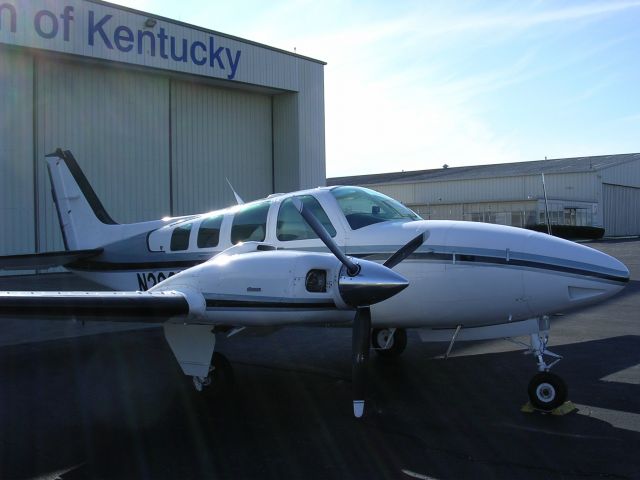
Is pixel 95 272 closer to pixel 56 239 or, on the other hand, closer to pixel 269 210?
pixel 269 210

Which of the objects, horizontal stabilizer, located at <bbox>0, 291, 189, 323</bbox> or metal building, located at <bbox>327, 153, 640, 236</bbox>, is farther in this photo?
metal building, located at <bbox>327, 153, 640, 236</bbox>

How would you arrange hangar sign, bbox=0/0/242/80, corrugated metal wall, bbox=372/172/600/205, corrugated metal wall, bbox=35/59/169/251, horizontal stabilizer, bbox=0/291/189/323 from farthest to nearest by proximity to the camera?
corrugated metal wall, bbox=372/172/600/205
corrugated metal wall, bbox=35/59/169/251
hangar sign, bbox=0/0/242/80
horizontal stabilizer, bbox=0/291/189/323

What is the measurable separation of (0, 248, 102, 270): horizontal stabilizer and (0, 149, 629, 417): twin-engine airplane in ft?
11.0

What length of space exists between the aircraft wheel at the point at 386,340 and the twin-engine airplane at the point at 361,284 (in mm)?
1672

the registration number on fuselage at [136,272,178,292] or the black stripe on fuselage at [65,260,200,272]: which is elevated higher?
the black stripe on fuselage at [65,260,200,272]

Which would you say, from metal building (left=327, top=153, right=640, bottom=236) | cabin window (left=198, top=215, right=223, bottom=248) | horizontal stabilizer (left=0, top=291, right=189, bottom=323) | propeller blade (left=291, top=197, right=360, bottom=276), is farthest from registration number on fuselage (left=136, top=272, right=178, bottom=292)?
metal building (left=327, top=153, right=640, bottom=236)

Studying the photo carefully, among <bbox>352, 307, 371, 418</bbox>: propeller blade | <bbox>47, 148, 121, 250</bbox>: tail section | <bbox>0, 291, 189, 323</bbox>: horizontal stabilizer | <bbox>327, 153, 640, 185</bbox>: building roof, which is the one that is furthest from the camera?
<bbox>327, 153, 640, 185</bbox>: building roof

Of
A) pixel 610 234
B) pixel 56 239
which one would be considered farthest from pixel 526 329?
pixel 610 234

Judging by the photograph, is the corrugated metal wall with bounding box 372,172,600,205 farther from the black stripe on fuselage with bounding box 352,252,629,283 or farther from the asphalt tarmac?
the black stripe on fuselage with bounding box 352,252,629,283

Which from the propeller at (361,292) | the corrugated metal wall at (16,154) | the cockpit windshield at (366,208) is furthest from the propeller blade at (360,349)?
the corrugated metal wall at (16,154)

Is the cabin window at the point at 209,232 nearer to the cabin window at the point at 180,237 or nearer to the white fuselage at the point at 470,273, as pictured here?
the cabin window at the point at 180,237

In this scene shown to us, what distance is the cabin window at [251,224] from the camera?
25.7 feet

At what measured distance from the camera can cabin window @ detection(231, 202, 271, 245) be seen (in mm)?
7840

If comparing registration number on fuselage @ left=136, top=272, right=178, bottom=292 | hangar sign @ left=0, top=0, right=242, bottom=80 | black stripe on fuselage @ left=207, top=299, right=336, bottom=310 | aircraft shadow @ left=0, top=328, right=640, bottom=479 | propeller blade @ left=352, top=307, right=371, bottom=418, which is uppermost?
hangar sign @ left=0, top=0, right=242, bottom=80
